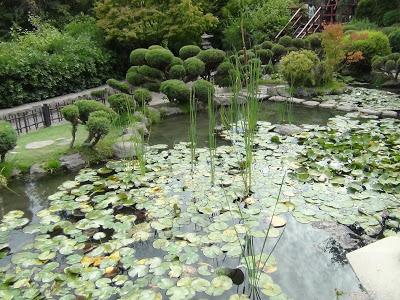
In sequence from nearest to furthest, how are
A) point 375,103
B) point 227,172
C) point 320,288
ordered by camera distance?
point 320,288
point 227,172
point 375,103

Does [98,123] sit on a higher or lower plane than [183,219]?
higher

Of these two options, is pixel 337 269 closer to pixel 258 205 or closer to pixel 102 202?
pixel 258 205

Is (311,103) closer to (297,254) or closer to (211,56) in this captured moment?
(211,56)

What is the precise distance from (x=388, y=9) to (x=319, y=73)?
877 centimetres

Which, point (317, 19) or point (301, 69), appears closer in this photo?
point (301, 69)

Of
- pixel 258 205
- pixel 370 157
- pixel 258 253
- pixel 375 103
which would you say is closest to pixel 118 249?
pixel 258 253

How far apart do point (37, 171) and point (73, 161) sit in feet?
1.53

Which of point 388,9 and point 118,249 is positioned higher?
point 388,9

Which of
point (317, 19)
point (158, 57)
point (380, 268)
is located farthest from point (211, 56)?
point (317, 19)

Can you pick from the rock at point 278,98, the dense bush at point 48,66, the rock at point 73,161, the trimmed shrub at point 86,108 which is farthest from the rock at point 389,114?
the dense bush at point 48,66

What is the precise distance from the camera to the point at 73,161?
525 cm

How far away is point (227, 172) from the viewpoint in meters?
4.74

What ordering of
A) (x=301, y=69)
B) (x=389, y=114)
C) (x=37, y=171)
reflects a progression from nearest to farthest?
(x=37, y=171)
(x=389, y=114)
(x=301, y=69)

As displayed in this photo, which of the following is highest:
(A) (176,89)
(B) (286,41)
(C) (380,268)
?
(B) (286,41)
